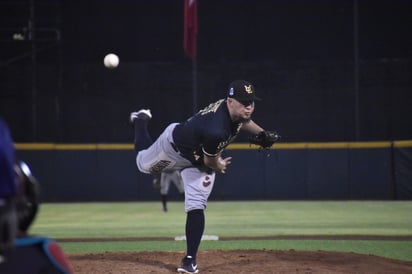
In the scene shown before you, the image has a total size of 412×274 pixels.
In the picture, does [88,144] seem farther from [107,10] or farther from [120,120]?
[107,10]

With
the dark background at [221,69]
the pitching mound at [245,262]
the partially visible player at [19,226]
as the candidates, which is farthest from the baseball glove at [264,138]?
the dark background at [221,69]

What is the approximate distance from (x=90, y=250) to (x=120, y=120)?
425 inches

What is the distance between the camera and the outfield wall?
57.0 feet

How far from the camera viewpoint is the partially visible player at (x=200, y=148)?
5898mm

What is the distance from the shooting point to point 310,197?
57.6 feet

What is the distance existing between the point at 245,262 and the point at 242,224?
17.5 feet

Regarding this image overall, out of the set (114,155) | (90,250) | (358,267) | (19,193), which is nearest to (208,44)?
(114,155)

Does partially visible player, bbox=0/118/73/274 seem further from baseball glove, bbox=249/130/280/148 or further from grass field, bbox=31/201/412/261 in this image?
grass field, bbox=31/201/412/261

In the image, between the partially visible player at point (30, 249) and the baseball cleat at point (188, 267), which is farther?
the baseball cleat at point (188, 267)

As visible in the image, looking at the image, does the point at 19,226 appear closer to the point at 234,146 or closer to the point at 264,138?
the point at 264,138

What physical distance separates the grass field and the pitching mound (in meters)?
1.00

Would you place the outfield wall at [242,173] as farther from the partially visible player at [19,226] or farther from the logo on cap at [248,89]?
the partially visible player at [19,226]

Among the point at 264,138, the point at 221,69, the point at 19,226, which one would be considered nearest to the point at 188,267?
the point at 264,138

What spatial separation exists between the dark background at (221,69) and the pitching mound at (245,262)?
37.5 ft
